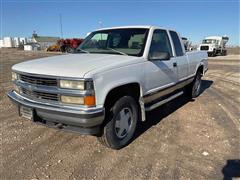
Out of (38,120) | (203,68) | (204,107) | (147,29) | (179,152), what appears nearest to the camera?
(38,120)

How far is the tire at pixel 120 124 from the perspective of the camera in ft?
12.1

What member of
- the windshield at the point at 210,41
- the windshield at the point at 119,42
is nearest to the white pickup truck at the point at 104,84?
the windshield at the point at 119,42

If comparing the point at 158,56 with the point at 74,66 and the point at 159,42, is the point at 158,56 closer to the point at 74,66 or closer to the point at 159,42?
the point at 159,42

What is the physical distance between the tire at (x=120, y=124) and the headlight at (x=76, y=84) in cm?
69

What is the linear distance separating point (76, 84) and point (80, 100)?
22 centimetres

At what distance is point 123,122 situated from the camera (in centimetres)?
403

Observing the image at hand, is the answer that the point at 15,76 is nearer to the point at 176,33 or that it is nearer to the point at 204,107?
the point at 176,33

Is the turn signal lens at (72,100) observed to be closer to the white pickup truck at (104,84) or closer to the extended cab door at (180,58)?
the white pickup truck at (104,84)

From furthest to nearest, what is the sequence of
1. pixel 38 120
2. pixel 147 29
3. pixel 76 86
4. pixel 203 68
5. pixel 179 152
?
pixel 203 68
pixel 147 29
pixel 179 152
pixel 38 120
pixel 76 86

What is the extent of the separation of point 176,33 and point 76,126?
12.7 ft

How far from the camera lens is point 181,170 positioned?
3361mm

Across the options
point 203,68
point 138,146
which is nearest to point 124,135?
point 138,146

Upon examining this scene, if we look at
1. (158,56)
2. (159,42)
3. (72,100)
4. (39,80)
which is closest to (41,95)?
(39,80)

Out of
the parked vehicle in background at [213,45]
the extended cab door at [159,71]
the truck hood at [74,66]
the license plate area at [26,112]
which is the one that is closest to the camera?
the truck hood at [74,66]
